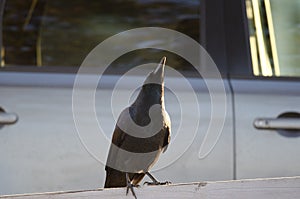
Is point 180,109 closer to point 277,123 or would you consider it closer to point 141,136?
point 141,136

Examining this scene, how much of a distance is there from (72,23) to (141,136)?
3.07 feet

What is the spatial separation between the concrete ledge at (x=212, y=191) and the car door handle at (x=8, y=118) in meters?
0.95

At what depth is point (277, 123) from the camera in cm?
339

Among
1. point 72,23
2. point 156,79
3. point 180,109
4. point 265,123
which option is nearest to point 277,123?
point 265,123

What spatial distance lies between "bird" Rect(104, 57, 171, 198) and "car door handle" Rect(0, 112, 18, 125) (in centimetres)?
45

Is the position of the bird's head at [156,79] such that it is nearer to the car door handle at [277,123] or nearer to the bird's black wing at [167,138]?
the bird's black wing at [167,138]

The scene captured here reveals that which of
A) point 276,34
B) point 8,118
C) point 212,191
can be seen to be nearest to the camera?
point 212,191

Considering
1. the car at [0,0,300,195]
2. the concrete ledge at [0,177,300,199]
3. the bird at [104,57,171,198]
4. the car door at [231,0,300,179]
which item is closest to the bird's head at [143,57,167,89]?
the bird at [104,57,171,198]

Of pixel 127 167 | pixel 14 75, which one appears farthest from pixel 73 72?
pixel 127 167

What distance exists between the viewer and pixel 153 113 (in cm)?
315

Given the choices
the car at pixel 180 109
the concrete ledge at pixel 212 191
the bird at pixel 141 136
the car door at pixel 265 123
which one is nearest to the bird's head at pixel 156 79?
the bird at pixel 141 136

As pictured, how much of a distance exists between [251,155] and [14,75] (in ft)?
3.73

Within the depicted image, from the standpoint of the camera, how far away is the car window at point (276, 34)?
3738 mm

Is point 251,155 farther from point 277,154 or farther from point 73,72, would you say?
point 73,72
